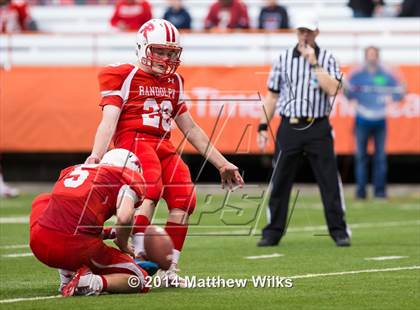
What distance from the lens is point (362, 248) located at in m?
10.1

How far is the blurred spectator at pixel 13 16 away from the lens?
19156mm

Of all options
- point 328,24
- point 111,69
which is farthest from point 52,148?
point 111,69

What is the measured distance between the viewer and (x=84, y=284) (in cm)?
693

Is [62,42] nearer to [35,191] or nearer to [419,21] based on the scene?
[35,191]

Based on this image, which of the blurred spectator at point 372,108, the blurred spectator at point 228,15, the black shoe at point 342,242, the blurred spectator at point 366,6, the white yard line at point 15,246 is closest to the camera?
the white yard line at point 15,246

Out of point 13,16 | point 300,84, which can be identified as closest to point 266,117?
point 300,84

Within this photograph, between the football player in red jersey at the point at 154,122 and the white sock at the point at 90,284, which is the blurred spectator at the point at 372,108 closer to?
the football player in red jersey at the point at 154,122

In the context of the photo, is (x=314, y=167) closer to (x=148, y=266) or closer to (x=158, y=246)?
(x=148, y=266)

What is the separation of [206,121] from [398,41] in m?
3.50

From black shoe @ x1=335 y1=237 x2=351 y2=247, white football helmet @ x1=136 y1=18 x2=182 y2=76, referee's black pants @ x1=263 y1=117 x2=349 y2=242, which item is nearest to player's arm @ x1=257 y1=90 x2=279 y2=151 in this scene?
referee's black pants @ x1=263 y1=117 x2=349 y2=242

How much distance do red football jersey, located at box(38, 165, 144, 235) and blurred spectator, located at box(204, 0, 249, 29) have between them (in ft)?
38.0

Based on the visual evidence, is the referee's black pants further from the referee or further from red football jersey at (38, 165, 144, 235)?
red football jersey at (38, 165, 144, 235)

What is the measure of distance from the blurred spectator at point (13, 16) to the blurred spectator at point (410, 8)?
20.1 ft

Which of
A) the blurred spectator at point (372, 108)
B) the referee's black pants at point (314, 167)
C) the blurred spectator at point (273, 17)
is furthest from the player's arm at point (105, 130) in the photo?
the blurred spectator at point (273, 17)
